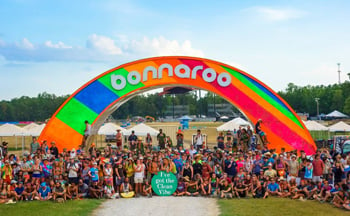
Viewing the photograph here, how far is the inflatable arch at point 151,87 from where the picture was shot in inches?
764

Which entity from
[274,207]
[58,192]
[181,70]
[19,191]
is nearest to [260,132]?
[181,70]

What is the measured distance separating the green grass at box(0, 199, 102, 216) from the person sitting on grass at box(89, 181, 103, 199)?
0.48 m

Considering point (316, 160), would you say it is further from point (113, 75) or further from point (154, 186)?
point (113, 75)

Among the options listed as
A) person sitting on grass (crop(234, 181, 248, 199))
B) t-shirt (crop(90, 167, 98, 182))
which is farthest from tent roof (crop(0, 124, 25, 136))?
person sitting on grass (crop(234, 181, 248, 199))

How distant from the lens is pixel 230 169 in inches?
566

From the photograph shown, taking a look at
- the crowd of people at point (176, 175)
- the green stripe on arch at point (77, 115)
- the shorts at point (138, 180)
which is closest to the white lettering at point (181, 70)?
the green stripe on arch at point (77, 115)

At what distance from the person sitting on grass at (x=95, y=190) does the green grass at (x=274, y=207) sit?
160 inches

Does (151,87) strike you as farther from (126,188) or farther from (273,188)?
(273,188)

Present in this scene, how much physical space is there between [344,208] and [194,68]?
402 inches

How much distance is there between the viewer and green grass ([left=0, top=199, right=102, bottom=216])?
457 inches

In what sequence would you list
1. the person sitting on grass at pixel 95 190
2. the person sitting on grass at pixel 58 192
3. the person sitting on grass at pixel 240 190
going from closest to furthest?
the person sitting on grass at pixel 58 192, the person sitting on grass at pixel 240 190, the person sitting on grass at pixel 95 190

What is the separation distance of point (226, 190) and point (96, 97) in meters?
8.87

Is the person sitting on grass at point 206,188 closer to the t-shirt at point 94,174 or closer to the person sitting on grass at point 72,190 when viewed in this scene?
the t-shirt at point 94,174

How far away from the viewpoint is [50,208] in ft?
40.1
